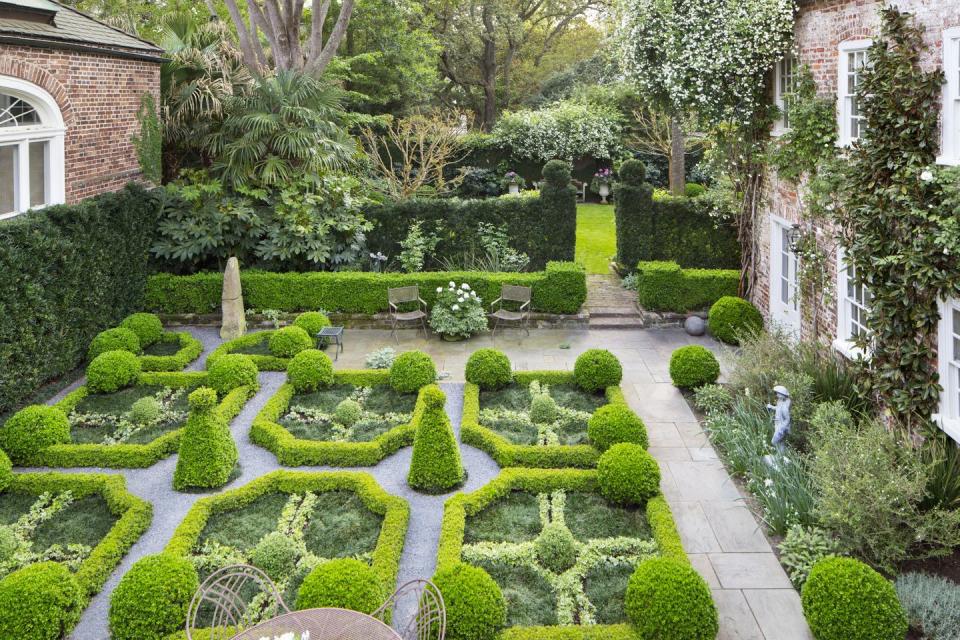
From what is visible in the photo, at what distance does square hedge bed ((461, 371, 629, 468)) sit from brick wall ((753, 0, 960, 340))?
10.7 feet

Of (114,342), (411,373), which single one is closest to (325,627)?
(411,373)

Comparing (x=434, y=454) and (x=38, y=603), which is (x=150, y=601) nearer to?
(x=38, y=603)

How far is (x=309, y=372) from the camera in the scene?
11859 millimetres

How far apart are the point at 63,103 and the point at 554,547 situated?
1080 centimetres

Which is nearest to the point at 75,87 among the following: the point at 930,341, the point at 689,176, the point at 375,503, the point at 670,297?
the point at 375,503

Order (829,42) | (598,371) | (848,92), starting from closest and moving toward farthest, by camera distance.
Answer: (848,92)
(829,42)
(598,371)

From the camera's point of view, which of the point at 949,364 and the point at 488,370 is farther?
the point at 488,370

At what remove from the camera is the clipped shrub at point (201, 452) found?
895cm

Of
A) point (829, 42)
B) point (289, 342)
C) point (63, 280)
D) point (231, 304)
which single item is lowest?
point (289, 342)

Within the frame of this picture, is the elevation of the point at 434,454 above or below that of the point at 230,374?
below

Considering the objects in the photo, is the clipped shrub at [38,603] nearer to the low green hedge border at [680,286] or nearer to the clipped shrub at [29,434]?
the clipped shrub at [29,434]

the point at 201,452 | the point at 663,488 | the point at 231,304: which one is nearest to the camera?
the point at 201,452

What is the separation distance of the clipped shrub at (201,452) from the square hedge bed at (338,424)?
0.91 metres

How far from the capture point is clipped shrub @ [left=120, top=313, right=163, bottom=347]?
1377cm
